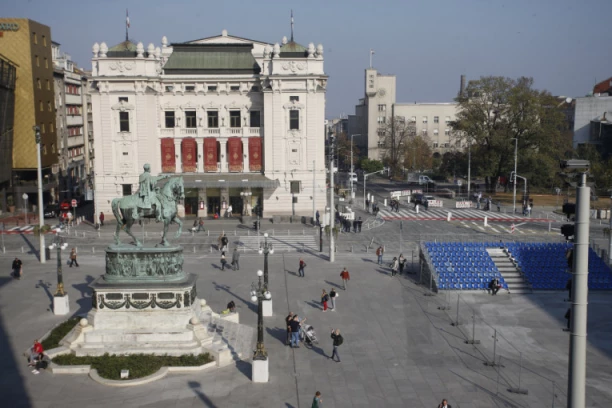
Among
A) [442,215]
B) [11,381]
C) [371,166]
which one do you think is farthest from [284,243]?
[371,166]

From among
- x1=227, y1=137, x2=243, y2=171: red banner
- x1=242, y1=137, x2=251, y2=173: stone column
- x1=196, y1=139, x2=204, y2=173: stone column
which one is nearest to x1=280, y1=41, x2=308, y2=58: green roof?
x1=242, y1=137, x2=251, y2=173: stone column

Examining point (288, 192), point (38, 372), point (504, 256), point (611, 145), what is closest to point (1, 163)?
point (288, 192)

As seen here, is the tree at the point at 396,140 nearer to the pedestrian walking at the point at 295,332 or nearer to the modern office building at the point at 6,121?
the modern office building at the point at 6,121

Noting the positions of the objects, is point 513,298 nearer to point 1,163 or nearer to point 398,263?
point 398,263

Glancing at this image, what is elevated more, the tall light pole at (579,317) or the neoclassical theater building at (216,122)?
the neoclassical theater building at (216,122)

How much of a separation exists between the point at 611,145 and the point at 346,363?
7953cm

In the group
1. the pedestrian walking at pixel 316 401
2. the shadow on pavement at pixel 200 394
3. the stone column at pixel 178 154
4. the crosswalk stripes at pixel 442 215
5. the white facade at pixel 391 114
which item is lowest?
the shadow on pavement at pixel 200 394

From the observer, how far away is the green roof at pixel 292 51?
63.8 metres

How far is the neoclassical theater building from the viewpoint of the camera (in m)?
62.8

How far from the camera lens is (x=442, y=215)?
67062 millimetres

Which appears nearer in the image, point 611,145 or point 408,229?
point 408,229

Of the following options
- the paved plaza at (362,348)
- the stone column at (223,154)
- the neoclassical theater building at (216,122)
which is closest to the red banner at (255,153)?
the neoclassical theater building at (216,122)

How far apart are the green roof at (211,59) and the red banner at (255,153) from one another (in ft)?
25.3

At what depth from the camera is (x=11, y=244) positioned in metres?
52.0
